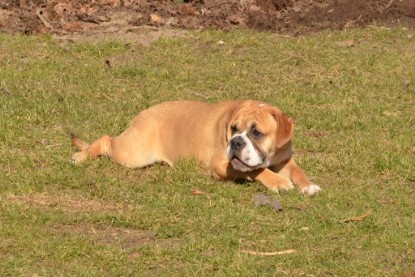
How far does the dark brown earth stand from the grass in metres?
0.49

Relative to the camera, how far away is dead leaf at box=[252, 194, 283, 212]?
317 inches

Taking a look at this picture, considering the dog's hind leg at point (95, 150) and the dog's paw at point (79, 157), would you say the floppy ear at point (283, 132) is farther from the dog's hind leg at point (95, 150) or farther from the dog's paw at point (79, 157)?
the dog's paw at point (79, 157)

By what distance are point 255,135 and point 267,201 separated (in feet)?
2.05

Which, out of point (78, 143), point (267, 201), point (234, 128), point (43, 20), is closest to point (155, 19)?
point (43, 20)

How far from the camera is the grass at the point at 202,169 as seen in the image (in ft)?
23.4

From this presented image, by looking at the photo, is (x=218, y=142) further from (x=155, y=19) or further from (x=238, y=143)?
(x=155, y=19)

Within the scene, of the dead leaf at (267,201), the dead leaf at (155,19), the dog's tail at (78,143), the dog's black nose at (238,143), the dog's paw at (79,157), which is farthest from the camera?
the dead leaf at (155,19)

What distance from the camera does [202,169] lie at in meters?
9.00

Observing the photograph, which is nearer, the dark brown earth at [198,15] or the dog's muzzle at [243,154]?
the dog's muzzle at [243,154]

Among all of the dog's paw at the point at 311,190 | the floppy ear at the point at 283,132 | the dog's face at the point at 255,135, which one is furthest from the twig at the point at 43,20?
the dog's paw at the point at 311,190

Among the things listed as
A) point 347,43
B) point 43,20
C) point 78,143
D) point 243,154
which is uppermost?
point 243,154

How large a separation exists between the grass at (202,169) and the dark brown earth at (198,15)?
0.49 metres

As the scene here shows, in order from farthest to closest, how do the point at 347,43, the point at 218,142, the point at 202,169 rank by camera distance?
1. the point at 347,43
2. the point at 202,169
3. the point at 218,142

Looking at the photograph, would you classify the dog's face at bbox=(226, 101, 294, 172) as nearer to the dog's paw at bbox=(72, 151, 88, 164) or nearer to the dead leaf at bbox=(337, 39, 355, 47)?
the dog's paw at bbox=(72, 151, 88, 164)
